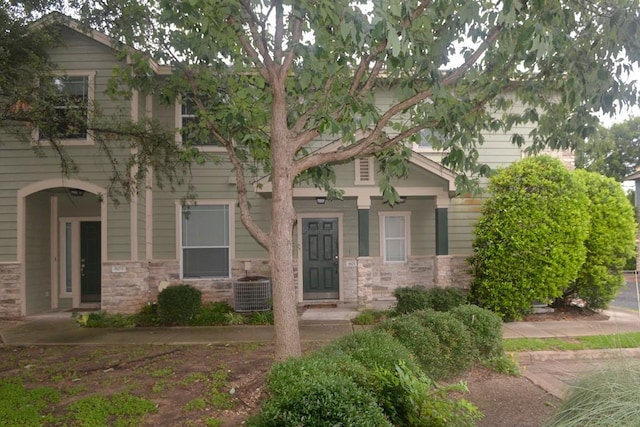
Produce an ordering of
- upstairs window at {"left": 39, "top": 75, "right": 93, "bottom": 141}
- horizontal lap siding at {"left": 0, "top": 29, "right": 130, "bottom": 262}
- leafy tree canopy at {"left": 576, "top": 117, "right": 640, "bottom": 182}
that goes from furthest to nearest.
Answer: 1. leafy tree canopy at {"left": 576, "top": 117, "right": 640, "bottom": 182}
2. horizontal lap siding at {"left": 0, "top": 29, "right": 130, "bottom": 262}
3. upstairs window at {"left": 39, "top": 75, "right": 93, "bottom": 141}

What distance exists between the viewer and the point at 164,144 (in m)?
7.74

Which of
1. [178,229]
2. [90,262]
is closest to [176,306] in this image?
[178,229]

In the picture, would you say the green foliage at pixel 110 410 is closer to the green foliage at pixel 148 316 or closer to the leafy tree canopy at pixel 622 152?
the green foliage at pixel 148 316

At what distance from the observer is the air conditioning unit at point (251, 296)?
10.3 metres

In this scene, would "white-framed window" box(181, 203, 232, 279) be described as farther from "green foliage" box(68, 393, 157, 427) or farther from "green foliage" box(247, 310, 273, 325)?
"green foliage" box(68, 393, 157, 427)

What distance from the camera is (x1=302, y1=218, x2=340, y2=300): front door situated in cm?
1184

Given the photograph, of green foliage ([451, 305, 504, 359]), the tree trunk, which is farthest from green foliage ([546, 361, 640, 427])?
the tree trunk

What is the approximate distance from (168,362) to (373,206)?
21.9 ft

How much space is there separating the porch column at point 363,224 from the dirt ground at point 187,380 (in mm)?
3811

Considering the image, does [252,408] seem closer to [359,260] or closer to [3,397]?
[3,397]

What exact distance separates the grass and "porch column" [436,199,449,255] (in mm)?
3040

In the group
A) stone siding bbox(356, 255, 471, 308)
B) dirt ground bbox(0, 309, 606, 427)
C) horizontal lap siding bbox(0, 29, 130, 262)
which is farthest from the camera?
stone siding bbox(356, 255, 471, 308)

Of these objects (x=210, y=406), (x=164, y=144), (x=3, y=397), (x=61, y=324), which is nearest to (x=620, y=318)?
(x=210, y=406)

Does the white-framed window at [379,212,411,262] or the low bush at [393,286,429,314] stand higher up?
the white-framed window at [379,212,411,262]
